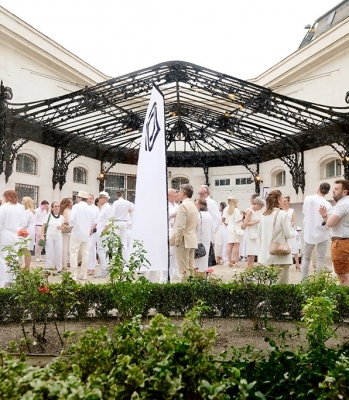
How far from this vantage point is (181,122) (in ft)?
66.5

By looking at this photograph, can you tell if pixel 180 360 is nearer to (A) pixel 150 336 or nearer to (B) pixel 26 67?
(A) pixel 150 336

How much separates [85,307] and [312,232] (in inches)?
183

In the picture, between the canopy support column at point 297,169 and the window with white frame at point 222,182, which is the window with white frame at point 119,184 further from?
the canopy support column at point 297,169

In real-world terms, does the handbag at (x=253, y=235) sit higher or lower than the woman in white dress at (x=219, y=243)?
higher

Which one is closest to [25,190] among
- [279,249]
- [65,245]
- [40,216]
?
[40,216]

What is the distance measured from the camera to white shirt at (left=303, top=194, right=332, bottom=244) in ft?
26.8

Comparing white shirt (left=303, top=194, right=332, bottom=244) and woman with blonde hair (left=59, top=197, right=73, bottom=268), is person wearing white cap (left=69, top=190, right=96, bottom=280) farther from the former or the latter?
white shirt (left=303, top=194, right=332, bottom=244)

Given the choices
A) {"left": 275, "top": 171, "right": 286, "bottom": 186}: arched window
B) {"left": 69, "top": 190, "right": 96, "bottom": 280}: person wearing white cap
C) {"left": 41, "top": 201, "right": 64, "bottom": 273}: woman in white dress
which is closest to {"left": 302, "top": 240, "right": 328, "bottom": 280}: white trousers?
{"left": 69, "top": 190, "right": 96, "bottom": 280}: person wearing white cap

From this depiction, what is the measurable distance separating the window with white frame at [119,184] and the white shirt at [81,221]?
42.6 ft

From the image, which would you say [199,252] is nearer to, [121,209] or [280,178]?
[121,209]

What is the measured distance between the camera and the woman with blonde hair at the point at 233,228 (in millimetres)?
12688

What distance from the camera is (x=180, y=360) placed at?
6.91ft

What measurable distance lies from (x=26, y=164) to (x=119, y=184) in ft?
22.9

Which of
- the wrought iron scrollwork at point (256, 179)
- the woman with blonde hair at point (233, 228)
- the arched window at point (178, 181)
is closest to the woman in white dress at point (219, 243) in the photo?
the woman with blonde hair at point (233, 228)
